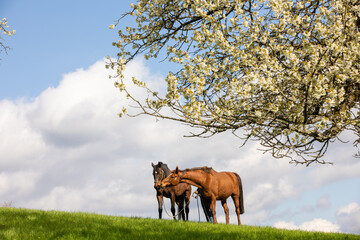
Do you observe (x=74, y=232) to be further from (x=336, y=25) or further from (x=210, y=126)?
(x=336, y=25)

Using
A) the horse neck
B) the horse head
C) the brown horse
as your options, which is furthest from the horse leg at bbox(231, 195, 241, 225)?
the horse head

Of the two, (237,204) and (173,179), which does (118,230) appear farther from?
(237,204)

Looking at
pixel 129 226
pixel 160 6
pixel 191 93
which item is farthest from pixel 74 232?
pixel 160 6

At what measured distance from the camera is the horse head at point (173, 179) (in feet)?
43.7

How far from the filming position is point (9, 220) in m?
13.9

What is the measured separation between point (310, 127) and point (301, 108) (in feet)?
3.59

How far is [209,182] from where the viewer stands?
13.5m

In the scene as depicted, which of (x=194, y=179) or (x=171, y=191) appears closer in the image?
(x=194, y=179)

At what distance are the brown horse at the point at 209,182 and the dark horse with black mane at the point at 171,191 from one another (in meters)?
0.71

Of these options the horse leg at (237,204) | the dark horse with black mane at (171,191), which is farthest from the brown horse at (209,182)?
the dark horse with black mane at (171,191)

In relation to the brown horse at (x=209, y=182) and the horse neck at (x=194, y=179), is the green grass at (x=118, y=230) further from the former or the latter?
the horse neck at (x=194, y=179)

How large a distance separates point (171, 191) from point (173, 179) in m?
1.76

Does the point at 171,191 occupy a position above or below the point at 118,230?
above

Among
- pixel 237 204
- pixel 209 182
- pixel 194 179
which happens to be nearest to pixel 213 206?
pixel 209 182
